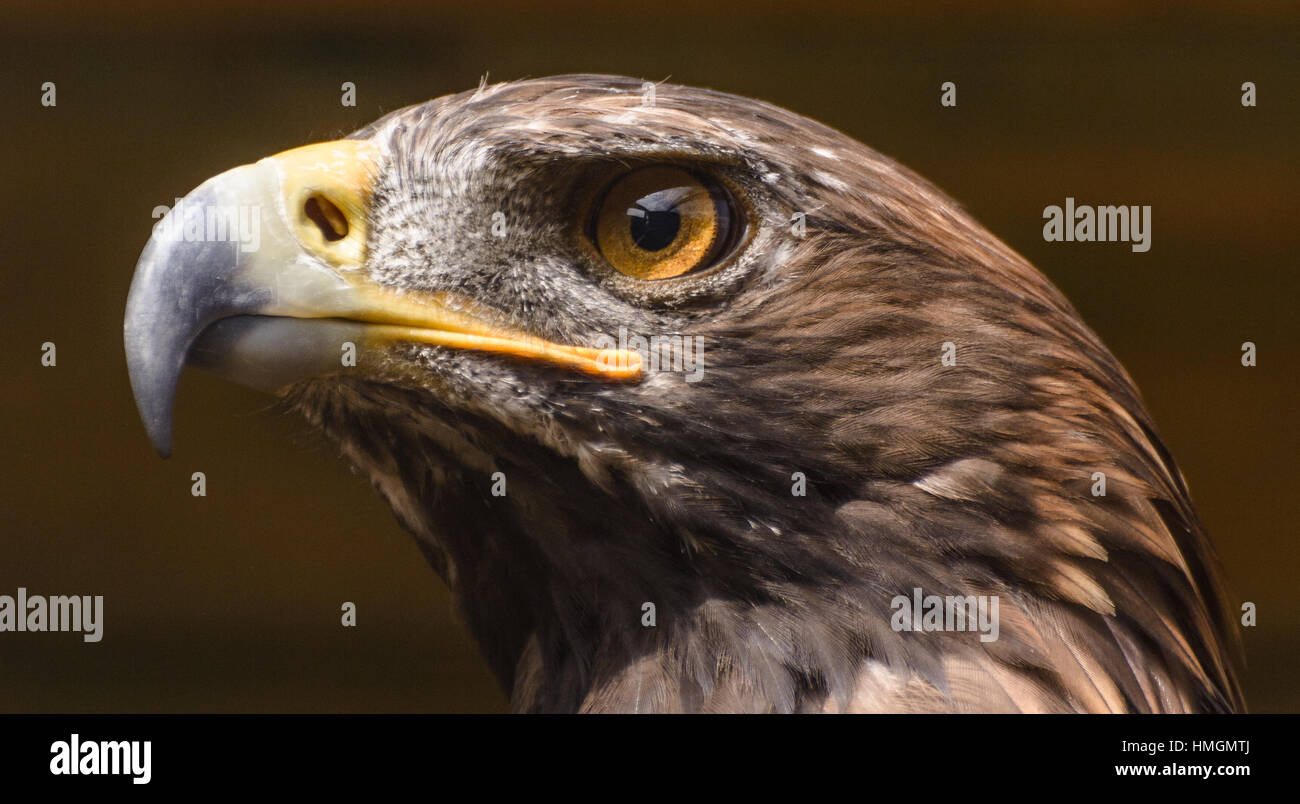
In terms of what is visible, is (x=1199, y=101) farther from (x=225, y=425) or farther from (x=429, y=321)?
(x=225, y=425)

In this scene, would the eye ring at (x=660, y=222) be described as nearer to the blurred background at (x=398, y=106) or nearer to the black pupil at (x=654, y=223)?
the black pupil at (x=654, y=223)

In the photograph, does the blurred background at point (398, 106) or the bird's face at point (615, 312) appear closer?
the bird's face at point (615, 312)

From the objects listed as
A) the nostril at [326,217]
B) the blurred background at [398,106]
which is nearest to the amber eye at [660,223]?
the nostril at [326,217]

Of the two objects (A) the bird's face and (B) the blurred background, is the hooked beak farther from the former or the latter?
(B) the blurred background

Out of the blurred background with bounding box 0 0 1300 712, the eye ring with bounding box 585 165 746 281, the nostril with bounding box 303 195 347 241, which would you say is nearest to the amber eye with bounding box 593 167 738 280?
the eye ring with bounding box 585 165 746 281

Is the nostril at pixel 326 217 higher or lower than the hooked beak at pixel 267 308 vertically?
higher

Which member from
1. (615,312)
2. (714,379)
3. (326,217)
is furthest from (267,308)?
→ (714,379)

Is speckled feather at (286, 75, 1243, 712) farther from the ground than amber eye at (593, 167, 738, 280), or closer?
closer

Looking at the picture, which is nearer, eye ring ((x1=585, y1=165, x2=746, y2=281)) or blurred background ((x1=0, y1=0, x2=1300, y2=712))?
eye ring ((x1=585, y1=165, x2=746, y2=281))
